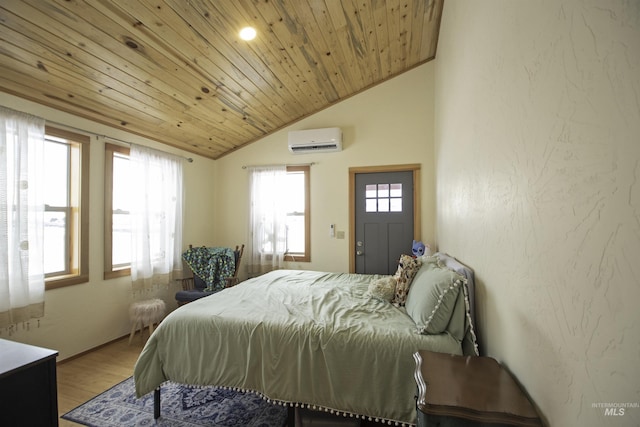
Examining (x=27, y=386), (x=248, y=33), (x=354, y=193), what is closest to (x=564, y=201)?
(x=27, y=386)

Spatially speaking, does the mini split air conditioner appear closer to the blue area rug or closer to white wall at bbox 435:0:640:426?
white wall at bbox 435:0:640:426

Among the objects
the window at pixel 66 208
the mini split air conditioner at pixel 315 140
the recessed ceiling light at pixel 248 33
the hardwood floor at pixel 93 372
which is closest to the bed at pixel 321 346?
the hardwood floor at pixel 93 372

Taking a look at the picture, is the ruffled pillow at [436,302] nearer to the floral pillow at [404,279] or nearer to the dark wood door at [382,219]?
the floral pillow at [404,279]

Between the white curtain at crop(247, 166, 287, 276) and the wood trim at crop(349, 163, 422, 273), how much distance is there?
0.99m

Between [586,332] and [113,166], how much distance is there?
3.81 m

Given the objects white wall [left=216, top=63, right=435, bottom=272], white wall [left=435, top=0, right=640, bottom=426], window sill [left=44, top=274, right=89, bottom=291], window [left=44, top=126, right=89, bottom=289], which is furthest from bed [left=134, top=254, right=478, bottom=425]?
white wall [left=216, top=63, right=435, bottom=272]

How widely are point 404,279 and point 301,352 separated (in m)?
0.95

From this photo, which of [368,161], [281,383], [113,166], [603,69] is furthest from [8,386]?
[368,161]

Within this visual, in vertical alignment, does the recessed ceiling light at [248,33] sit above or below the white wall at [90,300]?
above

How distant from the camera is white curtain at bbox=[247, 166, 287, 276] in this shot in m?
3.95

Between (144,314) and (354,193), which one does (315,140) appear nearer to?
(354,193)

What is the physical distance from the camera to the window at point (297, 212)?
395 centimetres

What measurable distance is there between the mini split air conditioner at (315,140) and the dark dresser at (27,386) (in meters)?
3.21

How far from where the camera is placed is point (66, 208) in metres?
2.58
